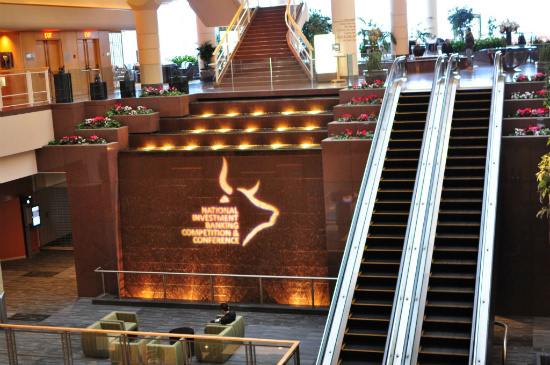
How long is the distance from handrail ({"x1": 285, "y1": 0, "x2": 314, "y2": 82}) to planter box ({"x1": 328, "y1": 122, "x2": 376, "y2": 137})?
15.6 feet

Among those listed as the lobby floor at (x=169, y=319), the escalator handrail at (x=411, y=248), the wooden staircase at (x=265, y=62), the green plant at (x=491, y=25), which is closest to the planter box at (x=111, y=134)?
the lobby floor at (x=169, y=319)

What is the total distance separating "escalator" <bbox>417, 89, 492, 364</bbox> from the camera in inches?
436

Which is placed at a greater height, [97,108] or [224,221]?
[97,108]

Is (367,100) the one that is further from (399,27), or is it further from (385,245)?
(399,27)

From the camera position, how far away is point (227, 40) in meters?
24.0

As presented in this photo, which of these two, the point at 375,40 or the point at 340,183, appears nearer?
the point at 340,183

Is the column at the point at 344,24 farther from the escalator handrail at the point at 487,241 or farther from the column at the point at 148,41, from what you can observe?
the escalator handrail at the point at 487,241

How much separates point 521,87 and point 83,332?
10.5m

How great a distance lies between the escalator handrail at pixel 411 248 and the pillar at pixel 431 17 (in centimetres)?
1995

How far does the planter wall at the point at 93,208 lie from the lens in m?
17.1

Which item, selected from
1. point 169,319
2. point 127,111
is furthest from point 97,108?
point 169,319

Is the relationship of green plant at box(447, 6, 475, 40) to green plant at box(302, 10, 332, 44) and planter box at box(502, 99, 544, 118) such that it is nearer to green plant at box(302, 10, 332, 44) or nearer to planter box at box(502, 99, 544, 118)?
green plant at box(302, 10, 332, 44)

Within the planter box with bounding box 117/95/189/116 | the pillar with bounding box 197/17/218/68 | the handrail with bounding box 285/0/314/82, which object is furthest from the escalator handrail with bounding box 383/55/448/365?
the pillar with bounding box 197/17/218/68

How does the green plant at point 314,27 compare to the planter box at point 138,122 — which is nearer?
the planter box at point 138,122
